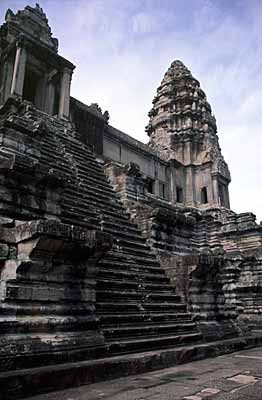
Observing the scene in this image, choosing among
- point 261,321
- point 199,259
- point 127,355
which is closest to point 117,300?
point 127,355

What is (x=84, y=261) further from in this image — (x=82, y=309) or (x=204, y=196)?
(x=204, y=196)

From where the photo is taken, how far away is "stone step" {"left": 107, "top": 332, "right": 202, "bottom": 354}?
235 inches

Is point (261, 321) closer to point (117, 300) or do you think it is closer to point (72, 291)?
point (117, 300)

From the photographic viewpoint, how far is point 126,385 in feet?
15.4

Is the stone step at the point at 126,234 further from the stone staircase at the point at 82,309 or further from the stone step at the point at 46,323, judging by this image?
the stone step at the point at 46,323

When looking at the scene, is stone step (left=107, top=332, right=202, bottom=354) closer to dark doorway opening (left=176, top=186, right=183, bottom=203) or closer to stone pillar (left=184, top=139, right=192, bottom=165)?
dark doorway opening (left=176, top=186, right=183, bottom=203)

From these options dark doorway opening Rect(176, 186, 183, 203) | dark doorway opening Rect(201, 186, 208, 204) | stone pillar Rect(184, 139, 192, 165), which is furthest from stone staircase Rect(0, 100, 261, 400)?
stone pillar Rect(184, 139, 192, 165)

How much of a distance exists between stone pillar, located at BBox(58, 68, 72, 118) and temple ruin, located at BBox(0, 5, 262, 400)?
0.21 feet

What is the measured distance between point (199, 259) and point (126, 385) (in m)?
4.27

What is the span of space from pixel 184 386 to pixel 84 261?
240 centimetres

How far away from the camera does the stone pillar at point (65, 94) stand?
18122mm

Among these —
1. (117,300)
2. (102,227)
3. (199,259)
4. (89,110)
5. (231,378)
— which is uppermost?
(89,110)

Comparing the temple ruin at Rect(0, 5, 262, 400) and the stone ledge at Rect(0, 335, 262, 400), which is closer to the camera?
the stone ledge at Rect(0, 335, 262, 400)

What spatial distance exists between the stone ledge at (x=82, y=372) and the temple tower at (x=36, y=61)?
14347 mm
